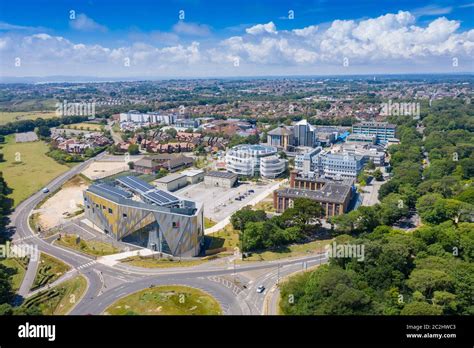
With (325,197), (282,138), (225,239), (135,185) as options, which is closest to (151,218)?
(225,239)

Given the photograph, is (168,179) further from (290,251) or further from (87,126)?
(87,126)

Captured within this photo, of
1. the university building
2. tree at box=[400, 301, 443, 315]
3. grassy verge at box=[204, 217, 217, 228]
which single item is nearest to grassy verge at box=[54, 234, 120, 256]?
grassy verge at box=[204, 217, 217, 228]

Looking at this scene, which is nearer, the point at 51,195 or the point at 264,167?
the point at 51,195

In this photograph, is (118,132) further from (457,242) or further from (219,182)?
(457,242)

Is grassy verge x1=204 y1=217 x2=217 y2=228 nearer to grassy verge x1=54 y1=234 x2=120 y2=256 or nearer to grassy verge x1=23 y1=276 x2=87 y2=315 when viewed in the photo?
grassy verge x1=54 y1=234 x2=120 y2=256

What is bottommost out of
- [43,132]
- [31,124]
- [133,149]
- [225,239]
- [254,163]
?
[225,239]
